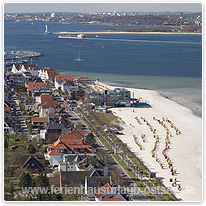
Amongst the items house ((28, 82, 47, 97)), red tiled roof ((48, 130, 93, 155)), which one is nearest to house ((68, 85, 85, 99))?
house ((28, 82, 47, 97))

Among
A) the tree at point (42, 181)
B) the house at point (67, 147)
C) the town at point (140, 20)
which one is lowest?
the tree at point (42, 181)

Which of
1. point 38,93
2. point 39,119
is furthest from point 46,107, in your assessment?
point 38,93

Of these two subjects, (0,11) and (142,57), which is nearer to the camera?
(0,11)

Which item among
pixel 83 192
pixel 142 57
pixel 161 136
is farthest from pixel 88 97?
pixel 142 57

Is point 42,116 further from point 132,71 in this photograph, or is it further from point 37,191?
point 132,71

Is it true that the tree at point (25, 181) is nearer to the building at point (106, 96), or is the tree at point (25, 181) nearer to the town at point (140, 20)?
the building at point (106, 96)

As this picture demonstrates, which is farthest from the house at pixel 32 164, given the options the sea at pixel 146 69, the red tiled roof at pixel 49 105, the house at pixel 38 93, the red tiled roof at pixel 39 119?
the sea at pixel 146 69

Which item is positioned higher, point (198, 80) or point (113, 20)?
point (113, 20)
